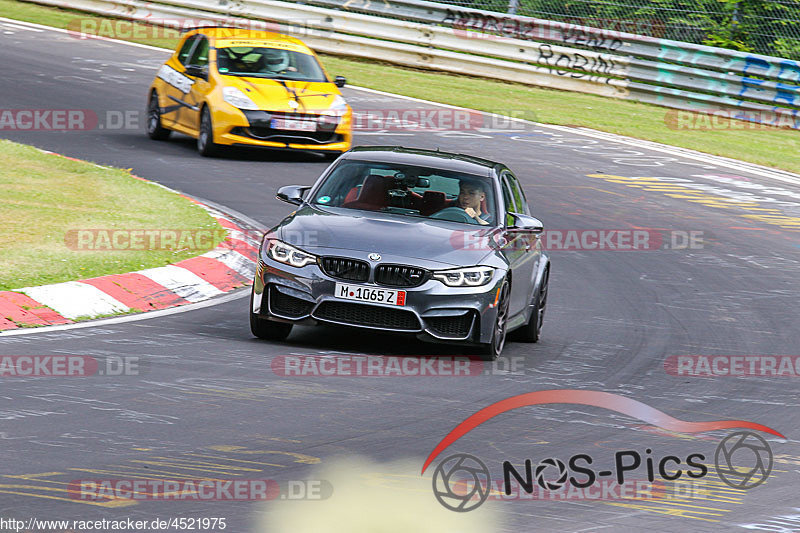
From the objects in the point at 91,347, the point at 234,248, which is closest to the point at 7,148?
the point at 234,248

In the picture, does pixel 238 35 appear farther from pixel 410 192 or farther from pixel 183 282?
pixel 410 192

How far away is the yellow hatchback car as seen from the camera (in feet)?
57.4

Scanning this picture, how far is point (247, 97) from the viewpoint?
17.5 meters

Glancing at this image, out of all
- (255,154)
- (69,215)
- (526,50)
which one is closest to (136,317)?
(69,215)

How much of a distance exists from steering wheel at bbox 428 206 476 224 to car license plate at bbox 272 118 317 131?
7966 millimetres

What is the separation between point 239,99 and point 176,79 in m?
1.67

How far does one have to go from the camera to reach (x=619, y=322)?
11164 millimetres

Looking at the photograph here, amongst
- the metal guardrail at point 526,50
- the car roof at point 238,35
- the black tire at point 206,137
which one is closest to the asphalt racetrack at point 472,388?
the black tire at point 206,137

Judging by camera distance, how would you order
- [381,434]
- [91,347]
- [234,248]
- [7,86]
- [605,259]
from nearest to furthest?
[381,434], [91,347], [234,248], [605,259], [7,86]

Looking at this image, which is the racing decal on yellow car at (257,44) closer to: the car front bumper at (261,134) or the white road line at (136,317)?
the car front bumper at (261,134)

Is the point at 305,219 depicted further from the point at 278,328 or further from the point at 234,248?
the point at 234,248

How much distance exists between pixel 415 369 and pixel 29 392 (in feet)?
8.60

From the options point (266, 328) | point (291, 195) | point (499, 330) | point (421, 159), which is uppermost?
point (421, 159)

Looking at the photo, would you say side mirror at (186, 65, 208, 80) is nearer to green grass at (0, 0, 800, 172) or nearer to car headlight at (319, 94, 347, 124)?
car headlight at (319, 94, 347, 124)
